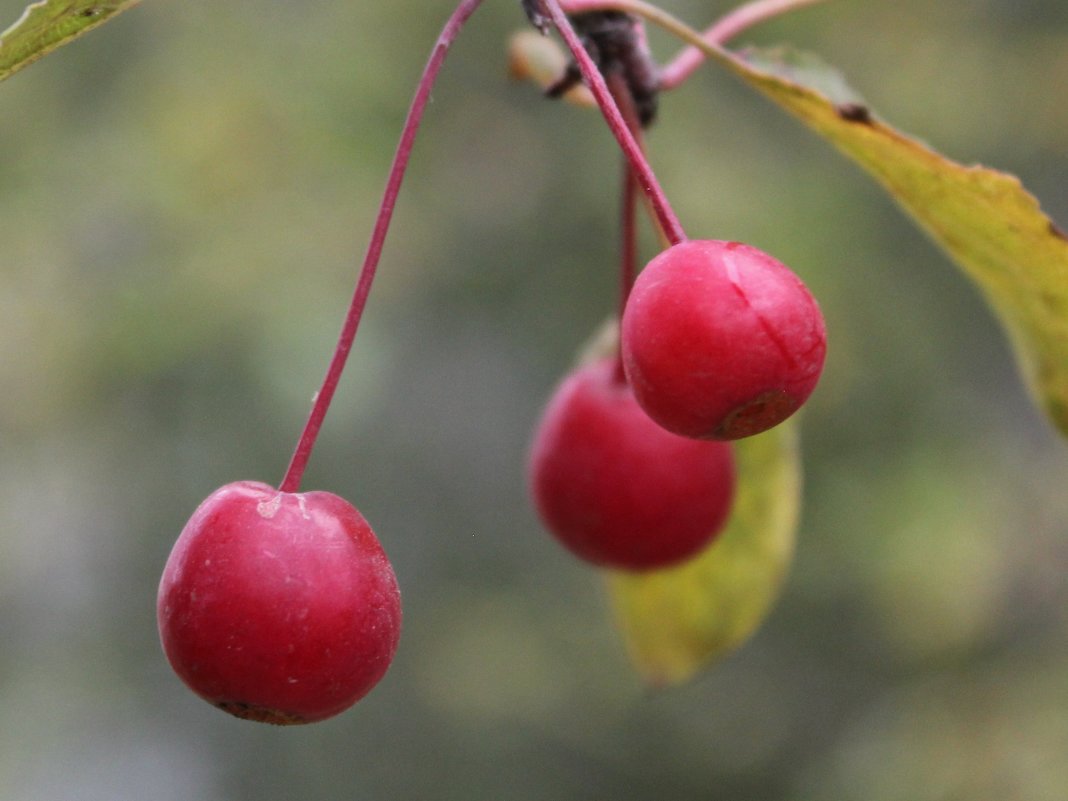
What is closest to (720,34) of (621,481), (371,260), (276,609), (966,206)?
→ (966,206)

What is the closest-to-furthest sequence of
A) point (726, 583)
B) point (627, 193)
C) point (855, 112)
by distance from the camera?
point (855, 112), point (627, 193), point (726, 583)

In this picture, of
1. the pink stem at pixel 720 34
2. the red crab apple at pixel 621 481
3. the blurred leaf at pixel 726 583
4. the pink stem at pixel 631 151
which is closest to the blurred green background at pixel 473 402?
the blurred leaf at pixel 726 583

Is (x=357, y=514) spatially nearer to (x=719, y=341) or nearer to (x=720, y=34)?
(x=719, y=341)

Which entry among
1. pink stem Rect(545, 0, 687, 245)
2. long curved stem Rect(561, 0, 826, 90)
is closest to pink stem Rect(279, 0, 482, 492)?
pink stem Rect(545, 0, 687, 245)

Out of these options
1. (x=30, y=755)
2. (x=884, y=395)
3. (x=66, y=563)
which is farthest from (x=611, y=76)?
(x=66, y=563)

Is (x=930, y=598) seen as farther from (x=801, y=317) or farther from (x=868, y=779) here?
(x=801, y=317)

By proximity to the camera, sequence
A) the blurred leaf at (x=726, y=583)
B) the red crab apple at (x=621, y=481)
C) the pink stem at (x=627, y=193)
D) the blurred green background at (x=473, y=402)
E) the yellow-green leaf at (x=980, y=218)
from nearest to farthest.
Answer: the yellow-green leaf at (x=980, y=218)
the pink stem at (x=627, y=193)
the red crab apple at (x=621, y=481)
the blurred leaf at (x=726, y=583)
the blurred green background at (x=473, y=402)

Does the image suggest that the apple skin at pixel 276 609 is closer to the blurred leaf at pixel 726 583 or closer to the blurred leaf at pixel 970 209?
the blurred leaf at pixel 970 209

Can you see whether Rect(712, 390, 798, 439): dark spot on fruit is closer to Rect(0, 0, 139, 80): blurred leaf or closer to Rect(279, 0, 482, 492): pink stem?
Rect(279, 0, 482, 492): pink stem
